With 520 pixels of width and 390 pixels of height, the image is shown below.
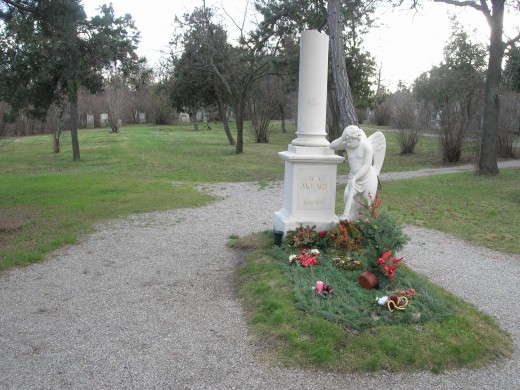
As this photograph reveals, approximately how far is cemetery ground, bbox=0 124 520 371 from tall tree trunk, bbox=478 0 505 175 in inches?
32.5

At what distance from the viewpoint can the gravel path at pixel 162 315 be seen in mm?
3752

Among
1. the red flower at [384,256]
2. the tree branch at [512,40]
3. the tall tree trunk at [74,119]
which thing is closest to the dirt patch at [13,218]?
the red flower at [384,256]

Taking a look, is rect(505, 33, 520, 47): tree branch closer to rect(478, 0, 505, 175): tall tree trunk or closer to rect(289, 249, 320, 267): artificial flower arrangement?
rect(478, 0, 505, 175): tall tree trunk

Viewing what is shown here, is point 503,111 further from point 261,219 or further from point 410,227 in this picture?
point 261,219

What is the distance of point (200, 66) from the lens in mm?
26688

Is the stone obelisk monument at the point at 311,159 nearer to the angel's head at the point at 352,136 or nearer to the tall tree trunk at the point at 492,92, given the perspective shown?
the angel's head at the point at 352,136

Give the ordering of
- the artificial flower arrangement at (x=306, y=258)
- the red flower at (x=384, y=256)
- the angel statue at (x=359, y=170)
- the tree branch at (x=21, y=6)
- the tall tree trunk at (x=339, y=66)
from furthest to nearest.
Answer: the tall tree trunk at (x=339, y=66) < the tree branch at (x=21, y=6) < the angel statue at (x=359, y=170) < the artificial flower arrangement at (x=306, y=258) < the red flower at (x=384, y=256)

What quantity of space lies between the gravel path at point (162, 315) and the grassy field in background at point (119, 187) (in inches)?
42.2

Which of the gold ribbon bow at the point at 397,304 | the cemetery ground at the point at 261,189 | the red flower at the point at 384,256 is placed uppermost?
the red flower at the point at 384,256

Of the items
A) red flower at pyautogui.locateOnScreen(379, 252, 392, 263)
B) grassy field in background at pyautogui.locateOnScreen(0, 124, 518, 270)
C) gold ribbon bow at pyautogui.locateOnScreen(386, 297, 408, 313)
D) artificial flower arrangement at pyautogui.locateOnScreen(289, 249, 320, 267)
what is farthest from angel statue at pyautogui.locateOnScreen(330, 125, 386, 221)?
grassy field in background at pyautogui.locateOnScreen(0, 124, 518, 270)

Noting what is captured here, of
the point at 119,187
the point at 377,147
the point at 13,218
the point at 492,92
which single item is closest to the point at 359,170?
the point at 377,147

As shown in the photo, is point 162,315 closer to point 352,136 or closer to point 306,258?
point 306,258

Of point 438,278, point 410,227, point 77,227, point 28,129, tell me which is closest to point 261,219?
point 410,227

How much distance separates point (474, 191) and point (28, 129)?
3971 cm
